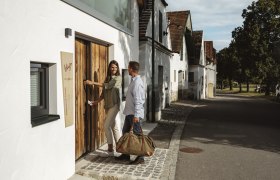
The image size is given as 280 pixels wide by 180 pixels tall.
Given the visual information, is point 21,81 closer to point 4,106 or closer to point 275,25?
point 4,106

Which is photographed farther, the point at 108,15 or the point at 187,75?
the point at 187,75

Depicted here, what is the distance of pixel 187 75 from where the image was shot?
33219mm

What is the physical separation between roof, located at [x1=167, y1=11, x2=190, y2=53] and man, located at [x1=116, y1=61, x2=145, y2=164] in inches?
605

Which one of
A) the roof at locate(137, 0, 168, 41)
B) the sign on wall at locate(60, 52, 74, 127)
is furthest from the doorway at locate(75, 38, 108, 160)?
the roof at locate(137, 0, 168, 41)

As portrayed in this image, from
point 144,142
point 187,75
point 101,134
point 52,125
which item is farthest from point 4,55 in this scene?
point 187,75

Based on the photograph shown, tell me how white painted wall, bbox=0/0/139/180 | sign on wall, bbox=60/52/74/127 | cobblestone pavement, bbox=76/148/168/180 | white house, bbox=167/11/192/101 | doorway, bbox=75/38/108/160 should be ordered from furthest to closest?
1. white house, bbox=167/11/192/101
2. doorway, bbox=75/38/108/160
3. cobblestone pavement, bbox=76/148/168/180
4. sign on wall, bbox=60/52/74/127
5. white painted wall, bbox=0/0/139/180

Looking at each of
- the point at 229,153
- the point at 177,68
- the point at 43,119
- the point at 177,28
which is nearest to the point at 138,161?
the point at 43,119

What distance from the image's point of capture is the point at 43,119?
501 cm

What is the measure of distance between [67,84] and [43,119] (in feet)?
3.18

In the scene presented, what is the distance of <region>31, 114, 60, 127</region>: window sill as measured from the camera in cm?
468

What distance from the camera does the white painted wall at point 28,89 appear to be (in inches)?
155

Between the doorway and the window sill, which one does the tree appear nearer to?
the doorway

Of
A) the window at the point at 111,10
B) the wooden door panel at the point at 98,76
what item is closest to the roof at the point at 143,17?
the window at the point at 111,10

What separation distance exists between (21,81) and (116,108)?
3171 millimetres
